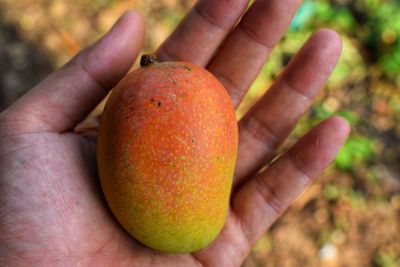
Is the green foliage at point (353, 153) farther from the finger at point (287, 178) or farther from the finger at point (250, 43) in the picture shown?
the finger at point (250, 43)

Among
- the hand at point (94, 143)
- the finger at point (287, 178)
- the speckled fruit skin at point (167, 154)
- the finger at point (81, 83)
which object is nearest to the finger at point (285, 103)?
the hand at point (94, 143)

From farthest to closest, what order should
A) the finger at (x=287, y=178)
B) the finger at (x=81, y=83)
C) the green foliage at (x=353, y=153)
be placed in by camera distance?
the green foliage at (x=353, y=153) → the finger at (x=287, y=178) → the finger at (x=81, y=83)

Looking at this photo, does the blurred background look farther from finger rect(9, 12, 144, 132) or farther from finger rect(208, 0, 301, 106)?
finger rect(9, 12, 144, 132)

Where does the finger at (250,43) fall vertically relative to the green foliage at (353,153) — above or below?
above

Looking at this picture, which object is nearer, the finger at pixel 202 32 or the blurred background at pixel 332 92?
the finger at pixel 202 32

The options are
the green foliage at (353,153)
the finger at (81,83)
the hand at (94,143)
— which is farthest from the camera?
the green foliage at (353,153)

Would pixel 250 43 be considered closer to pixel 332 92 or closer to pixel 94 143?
pixel 94 143

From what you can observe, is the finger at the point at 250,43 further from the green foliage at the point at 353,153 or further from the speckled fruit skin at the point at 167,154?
the green foliage at the point at 353,153
